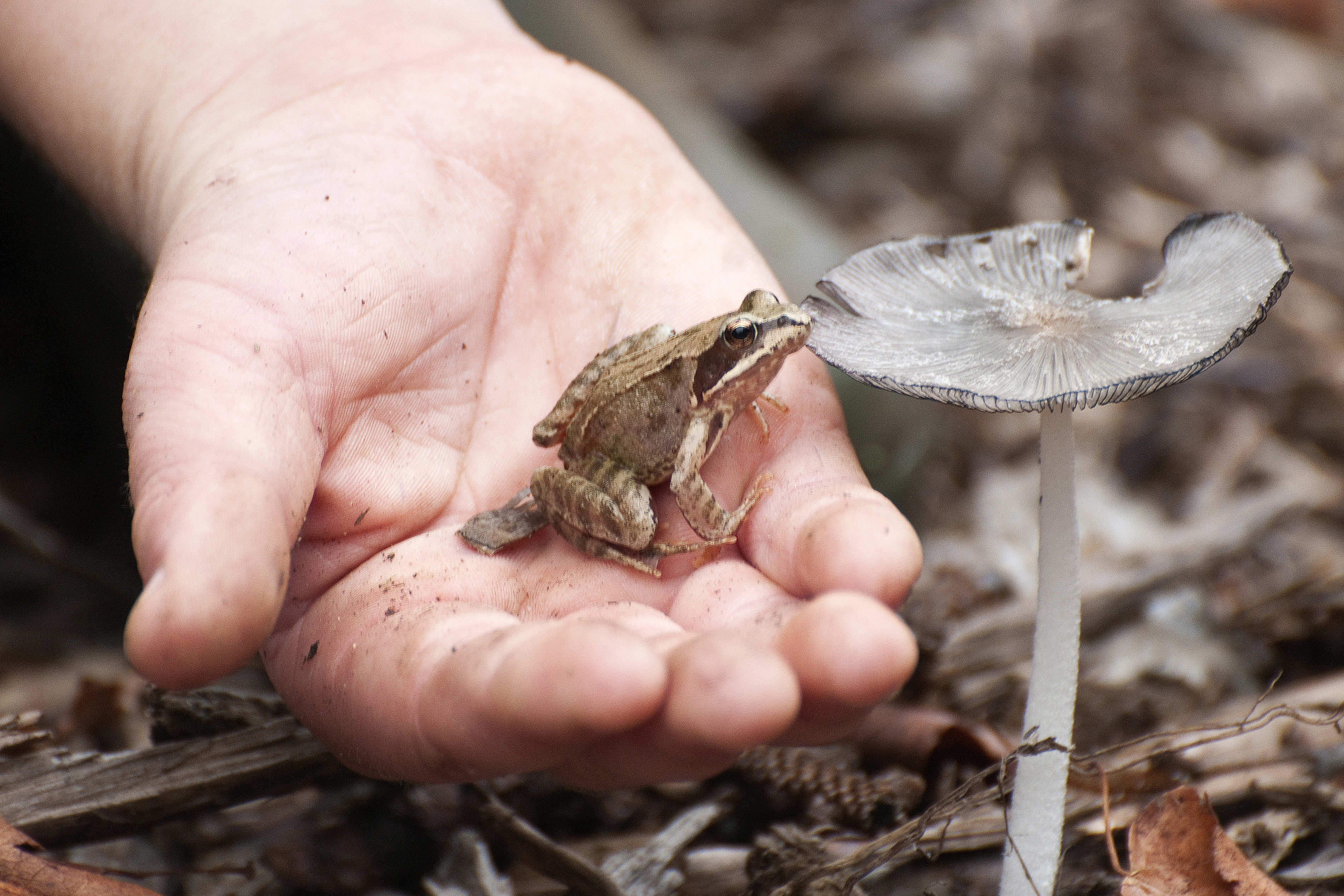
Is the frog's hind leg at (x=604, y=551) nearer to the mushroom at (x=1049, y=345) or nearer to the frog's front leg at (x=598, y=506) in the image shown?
the frog's front leg at (x=598, y=506)

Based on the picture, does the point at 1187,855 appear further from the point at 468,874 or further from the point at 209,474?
the point at 209,474

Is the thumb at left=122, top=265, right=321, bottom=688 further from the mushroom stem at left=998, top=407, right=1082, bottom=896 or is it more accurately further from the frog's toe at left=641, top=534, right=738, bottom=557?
the mushroom stem at left=998, top=407, right=1082, bottom=896

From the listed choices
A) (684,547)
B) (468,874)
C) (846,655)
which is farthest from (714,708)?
(468,874)

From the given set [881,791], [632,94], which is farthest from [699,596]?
[632,94]

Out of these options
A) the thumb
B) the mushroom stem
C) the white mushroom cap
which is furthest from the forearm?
the mushroom stem

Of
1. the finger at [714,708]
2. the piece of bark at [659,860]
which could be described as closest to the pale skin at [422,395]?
the finger at [714,708]

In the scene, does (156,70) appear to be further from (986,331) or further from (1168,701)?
(1168,701)
